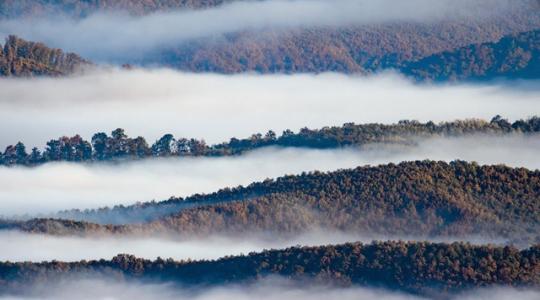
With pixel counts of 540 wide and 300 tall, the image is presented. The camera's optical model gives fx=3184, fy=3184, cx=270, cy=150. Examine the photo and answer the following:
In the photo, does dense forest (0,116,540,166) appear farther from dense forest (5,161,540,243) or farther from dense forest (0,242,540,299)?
dense forest (0,242,540,299)

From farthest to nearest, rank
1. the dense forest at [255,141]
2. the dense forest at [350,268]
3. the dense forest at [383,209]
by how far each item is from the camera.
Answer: the dense forest at [255,141] → the dense forest at [383,209] → the dense forest at [350,268]

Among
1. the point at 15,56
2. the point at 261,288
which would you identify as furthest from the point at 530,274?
the point at 15,56

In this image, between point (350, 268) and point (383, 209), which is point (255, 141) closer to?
point (383, 209)

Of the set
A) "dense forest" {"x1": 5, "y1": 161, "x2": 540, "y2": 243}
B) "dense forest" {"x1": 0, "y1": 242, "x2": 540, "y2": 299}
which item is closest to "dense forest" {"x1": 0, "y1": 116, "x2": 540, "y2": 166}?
"dense forest" {"x1": 5, "y1": 161, "x2": 540, "y2": 243}

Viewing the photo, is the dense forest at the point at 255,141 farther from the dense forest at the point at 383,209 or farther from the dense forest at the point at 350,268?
the dense forest at the point at 350,268

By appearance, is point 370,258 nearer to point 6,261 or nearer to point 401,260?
point 401,260

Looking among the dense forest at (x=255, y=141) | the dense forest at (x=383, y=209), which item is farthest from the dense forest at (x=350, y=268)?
the dense forest at (x=255, y=141)
